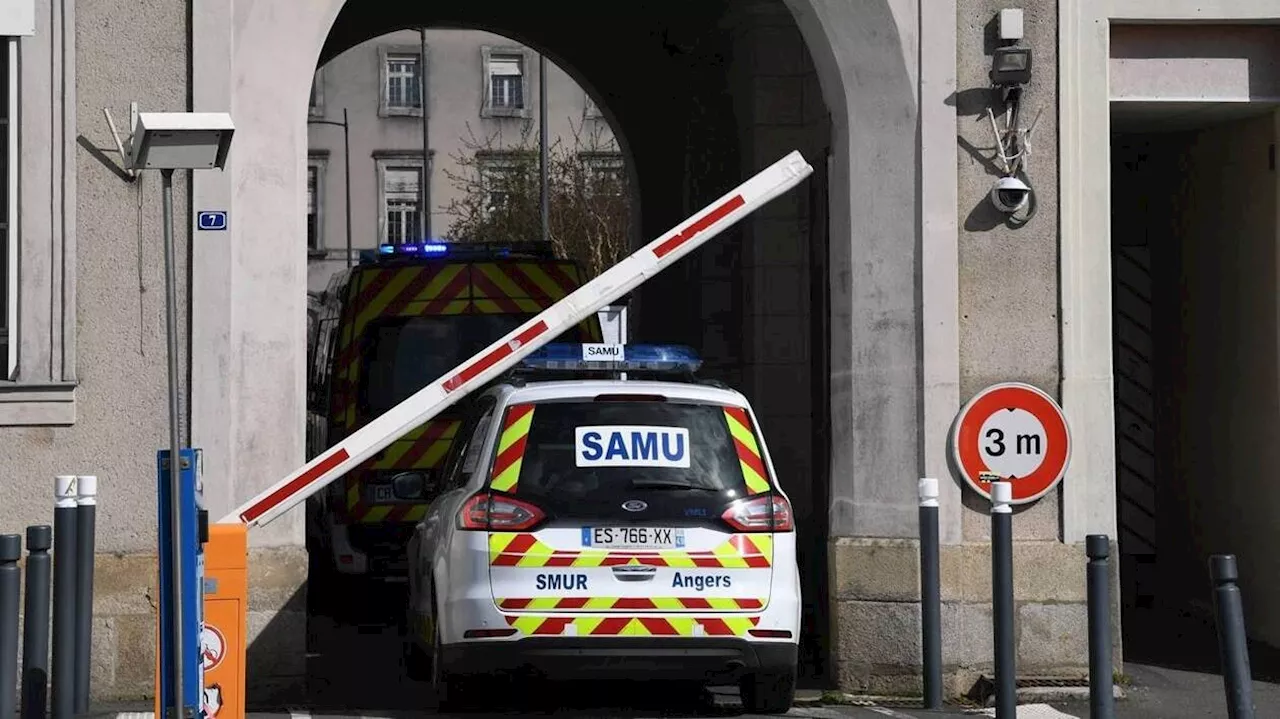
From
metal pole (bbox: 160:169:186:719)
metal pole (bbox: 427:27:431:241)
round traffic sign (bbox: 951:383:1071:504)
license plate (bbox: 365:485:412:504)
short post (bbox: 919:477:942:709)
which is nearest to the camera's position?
metal pole (bbox: 160:169:186:719)

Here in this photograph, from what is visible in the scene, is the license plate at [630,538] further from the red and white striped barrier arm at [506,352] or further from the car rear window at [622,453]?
the red and white striped barrier arm at [506,352]

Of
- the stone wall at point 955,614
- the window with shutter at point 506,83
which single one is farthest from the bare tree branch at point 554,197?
the stone wall at point 955,614

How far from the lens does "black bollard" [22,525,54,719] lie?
8.91m

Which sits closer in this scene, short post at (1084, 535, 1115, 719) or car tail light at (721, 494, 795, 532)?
short post at (1084, 535, 1115, 719)

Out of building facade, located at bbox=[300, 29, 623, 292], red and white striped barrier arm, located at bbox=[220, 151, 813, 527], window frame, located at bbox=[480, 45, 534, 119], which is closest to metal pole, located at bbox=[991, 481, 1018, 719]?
red and white striped barrier arm, located at bbox=[220, 151, 813, 527]

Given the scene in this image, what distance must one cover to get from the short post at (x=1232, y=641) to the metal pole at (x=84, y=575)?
16.4 feet

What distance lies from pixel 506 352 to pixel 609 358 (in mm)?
941

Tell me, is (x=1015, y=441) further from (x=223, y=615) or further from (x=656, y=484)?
(x=223, y=615)

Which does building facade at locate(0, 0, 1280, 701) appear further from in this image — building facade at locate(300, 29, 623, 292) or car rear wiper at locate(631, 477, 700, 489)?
building facade at locate(300, 29, 623, 292)

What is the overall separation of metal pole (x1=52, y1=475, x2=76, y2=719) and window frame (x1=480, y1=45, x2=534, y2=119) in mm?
51168

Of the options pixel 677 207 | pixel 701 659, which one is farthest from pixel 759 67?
pixel 701 659

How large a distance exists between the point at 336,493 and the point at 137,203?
545cm

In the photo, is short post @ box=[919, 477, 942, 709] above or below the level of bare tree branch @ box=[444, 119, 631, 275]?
below

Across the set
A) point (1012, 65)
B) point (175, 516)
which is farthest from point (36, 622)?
point (1012, 65)
